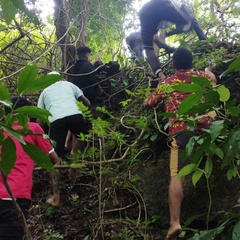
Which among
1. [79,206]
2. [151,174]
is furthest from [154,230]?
[79,206]

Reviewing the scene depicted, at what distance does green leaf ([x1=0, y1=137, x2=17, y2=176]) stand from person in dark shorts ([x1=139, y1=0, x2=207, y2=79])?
451 cm

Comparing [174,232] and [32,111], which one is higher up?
[32,111]

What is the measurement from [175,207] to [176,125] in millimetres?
786

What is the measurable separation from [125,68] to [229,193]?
3482mm

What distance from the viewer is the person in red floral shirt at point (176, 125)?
12.0 ft

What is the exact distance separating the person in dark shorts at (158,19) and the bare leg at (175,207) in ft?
7.88

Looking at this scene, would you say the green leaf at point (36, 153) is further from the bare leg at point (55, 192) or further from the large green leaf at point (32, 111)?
the bare leg at point (55, 192)

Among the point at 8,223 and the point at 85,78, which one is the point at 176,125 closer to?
the point at 8,223

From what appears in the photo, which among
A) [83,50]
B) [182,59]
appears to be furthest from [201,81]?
[83,50]

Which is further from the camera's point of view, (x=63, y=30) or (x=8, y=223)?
(x=63, y=30)

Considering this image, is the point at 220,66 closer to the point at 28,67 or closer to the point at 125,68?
the point at 125,68

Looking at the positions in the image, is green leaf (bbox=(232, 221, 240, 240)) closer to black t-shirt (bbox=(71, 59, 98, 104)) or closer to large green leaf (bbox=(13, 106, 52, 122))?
large green leaf (bbox=(13, 106, 52, 122))

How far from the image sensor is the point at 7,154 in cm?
136

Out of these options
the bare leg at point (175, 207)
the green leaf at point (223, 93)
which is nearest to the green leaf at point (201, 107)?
the green leaf at point (223, 93)
